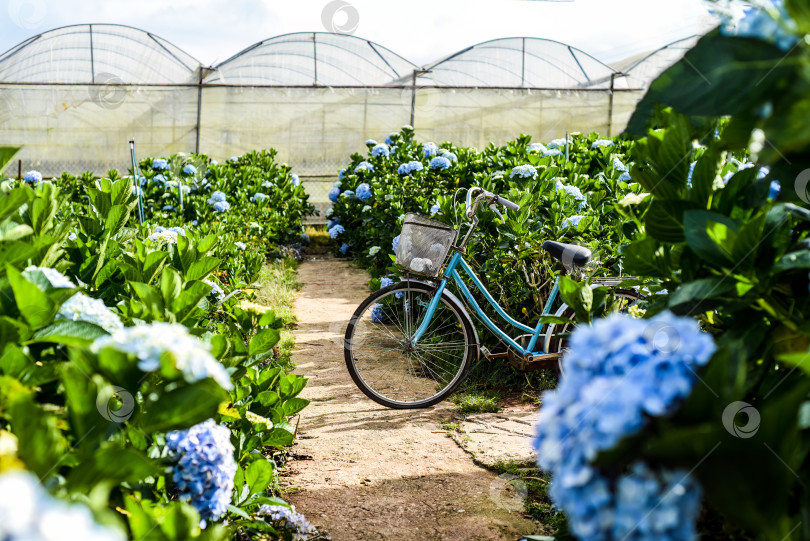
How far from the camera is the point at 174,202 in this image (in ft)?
19.0

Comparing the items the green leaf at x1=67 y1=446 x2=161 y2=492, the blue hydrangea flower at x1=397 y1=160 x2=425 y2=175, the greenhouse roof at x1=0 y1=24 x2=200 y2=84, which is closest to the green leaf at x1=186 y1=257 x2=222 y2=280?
the green leaf at x1=67 y1=446 x2=161 y2=492

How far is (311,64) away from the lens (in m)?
13.1

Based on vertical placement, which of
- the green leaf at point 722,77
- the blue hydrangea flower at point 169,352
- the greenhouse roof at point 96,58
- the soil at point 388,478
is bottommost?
the soil at point 388,478

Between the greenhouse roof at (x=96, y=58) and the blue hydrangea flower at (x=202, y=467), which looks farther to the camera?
the greenhouse roof at (x=96, y=58)

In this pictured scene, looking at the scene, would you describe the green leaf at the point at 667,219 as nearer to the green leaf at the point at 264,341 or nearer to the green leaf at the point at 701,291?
the green leaf at the point at 701,291

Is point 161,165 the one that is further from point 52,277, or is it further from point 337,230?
point 52,277

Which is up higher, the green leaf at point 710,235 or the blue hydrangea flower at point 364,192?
the green leaf at point 710,235

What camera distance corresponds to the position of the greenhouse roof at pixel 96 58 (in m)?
12.4

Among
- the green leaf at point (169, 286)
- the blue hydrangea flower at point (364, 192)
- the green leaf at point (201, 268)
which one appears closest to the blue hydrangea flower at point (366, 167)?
the blue hydrangea flower at point (364, 192)

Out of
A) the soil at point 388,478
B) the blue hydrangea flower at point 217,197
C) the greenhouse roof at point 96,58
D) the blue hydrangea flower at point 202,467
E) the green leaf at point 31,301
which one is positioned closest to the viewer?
the green leaf at point 31,301

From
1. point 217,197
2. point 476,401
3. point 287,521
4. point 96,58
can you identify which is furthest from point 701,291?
point 96,58

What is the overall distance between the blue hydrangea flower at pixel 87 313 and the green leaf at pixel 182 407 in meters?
0.32

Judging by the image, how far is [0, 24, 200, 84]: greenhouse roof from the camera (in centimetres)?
1238

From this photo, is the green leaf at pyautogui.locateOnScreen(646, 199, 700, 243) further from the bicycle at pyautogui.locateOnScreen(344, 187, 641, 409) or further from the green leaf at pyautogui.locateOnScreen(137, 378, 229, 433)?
the bicycle at pyautogui.locateOnScreen(344, 187, 641, 409)
